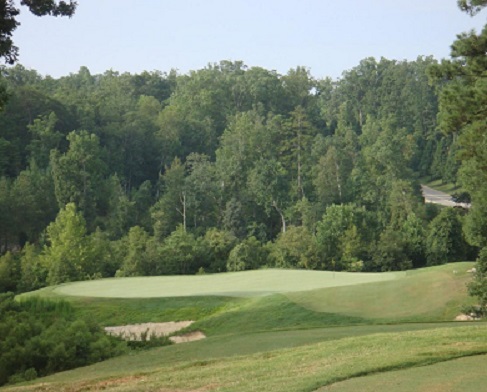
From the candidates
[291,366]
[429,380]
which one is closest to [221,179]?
[291,366]

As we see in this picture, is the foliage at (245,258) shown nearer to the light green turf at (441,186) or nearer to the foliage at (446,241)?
the foliage at (446,241)

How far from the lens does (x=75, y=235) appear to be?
189 ft

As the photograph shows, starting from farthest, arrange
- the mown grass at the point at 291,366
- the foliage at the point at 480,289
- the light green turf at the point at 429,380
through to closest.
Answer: the foliage at the point at 480,289 → the mown grass at the point at 291,366 → the light green turf at the point at 429,380

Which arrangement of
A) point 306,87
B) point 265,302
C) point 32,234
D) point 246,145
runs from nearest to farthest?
point 265,302, point 32,234, point 246,145, point 306,87

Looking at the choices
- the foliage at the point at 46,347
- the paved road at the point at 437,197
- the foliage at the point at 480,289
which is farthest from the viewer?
the paved road at the point at 437,197

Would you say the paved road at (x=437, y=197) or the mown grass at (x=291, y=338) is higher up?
the paved road at (x=437, y=197)

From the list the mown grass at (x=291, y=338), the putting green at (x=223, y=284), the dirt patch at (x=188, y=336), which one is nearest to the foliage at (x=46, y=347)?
the mown grass at (x=291, y=338)

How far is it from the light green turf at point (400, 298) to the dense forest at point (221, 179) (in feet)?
55.6


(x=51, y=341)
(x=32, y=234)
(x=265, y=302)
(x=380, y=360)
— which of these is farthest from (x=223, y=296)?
(x=32, y=234)

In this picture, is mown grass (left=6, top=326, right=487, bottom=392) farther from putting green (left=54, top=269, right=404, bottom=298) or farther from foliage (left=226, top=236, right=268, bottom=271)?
foliage (left=226, top=236, right=268, bottom=271)

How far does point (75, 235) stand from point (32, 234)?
45.2 feet

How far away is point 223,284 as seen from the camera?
116ft

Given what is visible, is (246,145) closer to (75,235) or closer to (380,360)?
(75,235)

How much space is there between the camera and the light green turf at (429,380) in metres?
10.2
